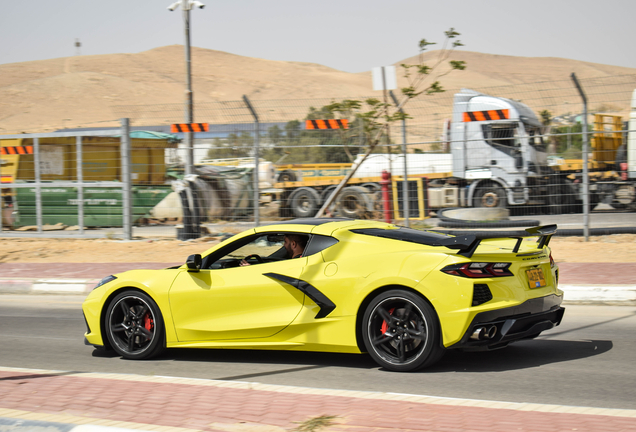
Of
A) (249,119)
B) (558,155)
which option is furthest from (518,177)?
(249,119)

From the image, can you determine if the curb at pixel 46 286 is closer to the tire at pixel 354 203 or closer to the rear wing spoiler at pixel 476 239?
the tire at pixel 354 203

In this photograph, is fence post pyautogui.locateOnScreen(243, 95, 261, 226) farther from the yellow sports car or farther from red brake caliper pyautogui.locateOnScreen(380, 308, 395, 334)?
red brake caliper pyautogui.locateOnScreen(380, 308, 395, 334)

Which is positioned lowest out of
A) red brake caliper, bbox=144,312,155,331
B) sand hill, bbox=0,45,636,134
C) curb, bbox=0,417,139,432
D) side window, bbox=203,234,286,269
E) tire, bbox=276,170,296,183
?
curb, bbox=0,417,139,432

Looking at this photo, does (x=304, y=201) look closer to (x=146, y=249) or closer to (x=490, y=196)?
(x=490, y=196)

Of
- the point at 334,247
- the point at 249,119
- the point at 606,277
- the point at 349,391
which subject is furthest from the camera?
the point at 249,119

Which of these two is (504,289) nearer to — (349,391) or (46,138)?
(349,391)

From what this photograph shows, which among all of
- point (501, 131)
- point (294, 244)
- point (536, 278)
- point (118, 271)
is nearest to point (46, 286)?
point (118, 271)

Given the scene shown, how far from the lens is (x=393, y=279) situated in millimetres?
5012

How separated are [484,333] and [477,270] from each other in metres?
0.46

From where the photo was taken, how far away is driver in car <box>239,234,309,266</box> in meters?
5.64

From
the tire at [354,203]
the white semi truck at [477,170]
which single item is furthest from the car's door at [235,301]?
the white semi truck at [477,170]

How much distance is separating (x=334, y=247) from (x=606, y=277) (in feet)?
17.5

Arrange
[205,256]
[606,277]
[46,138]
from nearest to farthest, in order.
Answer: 1. [205,256]
2. [606,277]
3. [46,138]

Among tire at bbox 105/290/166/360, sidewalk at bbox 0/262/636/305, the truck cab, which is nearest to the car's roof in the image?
tire at bbox 105/290/166/360
